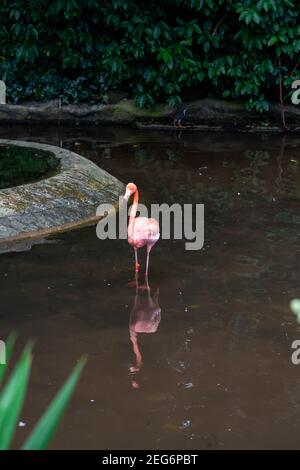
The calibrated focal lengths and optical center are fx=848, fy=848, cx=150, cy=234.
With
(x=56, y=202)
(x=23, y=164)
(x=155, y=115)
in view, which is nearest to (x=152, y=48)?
(x=155, y=115)

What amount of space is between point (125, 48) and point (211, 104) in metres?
1.55

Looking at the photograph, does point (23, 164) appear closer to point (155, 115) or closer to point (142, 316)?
point (142, 316)

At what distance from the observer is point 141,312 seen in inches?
238

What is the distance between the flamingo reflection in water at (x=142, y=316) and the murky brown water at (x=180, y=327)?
34 millimetres

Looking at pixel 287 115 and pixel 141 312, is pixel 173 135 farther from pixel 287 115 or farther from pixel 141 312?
pixel 141 312

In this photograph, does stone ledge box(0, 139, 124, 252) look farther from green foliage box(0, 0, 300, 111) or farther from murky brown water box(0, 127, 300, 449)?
green foliage box(0, 0, 300, 111)

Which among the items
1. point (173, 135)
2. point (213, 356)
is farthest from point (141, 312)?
point (173, 135)

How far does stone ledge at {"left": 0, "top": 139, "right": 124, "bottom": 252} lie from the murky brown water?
26 cm

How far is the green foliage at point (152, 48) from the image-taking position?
1244cm

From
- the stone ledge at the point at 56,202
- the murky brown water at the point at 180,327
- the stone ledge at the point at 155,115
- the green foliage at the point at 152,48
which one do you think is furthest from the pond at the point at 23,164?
the green foliage at the point at 152,48

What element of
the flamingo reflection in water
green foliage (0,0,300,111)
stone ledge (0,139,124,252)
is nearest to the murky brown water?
the flamingo reflection in water

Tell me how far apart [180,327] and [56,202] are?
8.48ft

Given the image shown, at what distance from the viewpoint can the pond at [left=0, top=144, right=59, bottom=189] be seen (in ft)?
27.3
